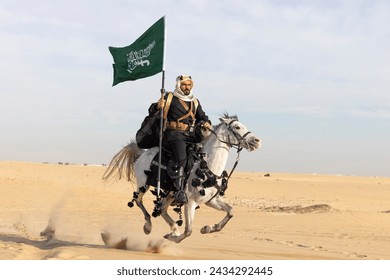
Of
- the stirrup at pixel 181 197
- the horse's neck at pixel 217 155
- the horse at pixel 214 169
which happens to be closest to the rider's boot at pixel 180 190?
the stirrup at pixel 181 197

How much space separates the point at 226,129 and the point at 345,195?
2859cm

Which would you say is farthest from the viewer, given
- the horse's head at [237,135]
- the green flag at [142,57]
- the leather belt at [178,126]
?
the green flag at [142,57]

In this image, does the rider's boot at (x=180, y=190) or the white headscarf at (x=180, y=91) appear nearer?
the rider's boot at (x=180, y=190)

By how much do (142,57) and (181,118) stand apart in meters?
1.83

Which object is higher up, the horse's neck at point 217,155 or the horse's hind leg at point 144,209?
the horse's neck at point 217,155

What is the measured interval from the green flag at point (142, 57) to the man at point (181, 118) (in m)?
0.73

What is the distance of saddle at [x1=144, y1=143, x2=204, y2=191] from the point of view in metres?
9.89

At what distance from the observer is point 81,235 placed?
1326 centimetres

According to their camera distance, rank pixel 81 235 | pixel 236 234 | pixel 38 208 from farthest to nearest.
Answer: pixel 38 208
pixel 236 234
pixel 81 235

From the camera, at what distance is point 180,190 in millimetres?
9711

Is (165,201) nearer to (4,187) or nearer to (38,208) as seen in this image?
(38,208)

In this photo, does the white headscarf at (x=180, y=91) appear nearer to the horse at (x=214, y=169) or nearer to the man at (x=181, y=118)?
the man at (x=181, y=118)

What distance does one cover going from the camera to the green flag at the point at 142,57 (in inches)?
429
